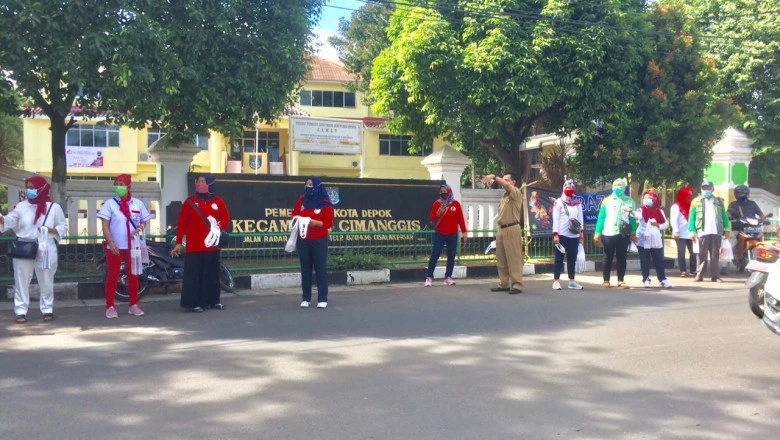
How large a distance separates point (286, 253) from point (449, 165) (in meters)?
4.25

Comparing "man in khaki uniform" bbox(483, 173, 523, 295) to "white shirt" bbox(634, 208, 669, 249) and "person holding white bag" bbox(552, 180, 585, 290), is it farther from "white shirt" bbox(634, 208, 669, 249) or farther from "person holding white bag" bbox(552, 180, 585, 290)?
"white shirt" bbox(634, 208, 669, 249)

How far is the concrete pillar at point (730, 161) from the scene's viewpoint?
63.6 feet

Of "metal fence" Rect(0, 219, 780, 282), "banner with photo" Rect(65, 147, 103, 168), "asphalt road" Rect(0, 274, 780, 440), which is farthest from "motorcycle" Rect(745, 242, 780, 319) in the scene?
"banner with photo" Rect(65, 147, 103, 168)

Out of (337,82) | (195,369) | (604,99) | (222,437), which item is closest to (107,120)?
(195,369)

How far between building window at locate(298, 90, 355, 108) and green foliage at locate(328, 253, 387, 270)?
2643 centimetres

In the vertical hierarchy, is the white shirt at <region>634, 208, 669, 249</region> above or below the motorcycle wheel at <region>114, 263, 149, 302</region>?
above

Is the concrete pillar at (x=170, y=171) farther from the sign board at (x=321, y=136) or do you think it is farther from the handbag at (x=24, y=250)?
the sign board at (x=321, y=136)

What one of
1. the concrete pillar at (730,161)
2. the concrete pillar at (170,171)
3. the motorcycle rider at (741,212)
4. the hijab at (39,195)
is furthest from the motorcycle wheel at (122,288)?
the concrete pillar at (730,161)

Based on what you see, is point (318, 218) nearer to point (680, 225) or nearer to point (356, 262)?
point (356, 262)

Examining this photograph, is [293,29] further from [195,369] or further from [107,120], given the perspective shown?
[195,369]

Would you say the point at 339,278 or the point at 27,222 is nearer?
the point at 27,222

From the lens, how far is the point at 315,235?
30.1 feet

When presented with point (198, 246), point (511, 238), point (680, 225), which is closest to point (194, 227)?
point (198, 246)

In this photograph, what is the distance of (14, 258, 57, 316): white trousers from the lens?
7.93 meters
